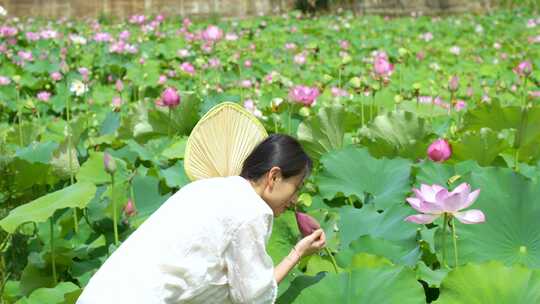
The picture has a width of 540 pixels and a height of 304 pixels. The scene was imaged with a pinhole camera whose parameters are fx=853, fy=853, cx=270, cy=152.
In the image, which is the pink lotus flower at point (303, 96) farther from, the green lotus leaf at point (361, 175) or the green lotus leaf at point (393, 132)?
the green lotus leaf at point (361, 175)

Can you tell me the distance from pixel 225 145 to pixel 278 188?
162 mm

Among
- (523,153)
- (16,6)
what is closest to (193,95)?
(523,153)

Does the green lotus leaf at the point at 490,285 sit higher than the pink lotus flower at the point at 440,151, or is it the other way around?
the pink lotus flower at the point at 440,151

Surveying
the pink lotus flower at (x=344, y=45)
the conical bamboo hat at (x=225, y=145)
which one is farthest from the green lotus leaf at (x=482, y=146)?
the pink lotus flower at (x=344, y=45)

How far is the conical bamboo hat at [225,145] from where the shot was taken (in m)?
1.41

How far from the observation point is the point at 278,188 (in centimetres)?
131

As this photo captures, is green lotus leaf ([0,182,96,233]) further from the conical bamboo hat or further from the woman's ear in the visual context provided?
the woman's ear

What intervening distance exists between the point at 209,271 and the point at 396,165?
2.21 feet

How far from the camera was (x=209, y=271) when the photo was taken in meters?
1.26

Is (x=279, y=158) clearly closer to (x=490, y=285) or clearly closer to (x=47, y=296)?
(x=490, y=285)

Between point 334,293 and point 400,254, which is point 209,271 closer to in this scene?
point 334,293

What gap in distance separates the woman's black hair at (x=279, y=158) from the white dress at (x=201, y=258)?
0.05 m

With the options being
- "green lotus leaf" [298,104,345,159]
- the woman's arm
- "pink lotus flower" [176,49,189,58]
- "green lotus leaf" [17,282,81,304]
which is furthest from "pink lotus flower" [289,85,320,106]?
"pink lotus flower" [176,49,189,58]

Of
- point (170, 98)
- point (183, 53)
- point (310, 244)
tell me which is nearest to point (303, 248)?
point (310, 244)
